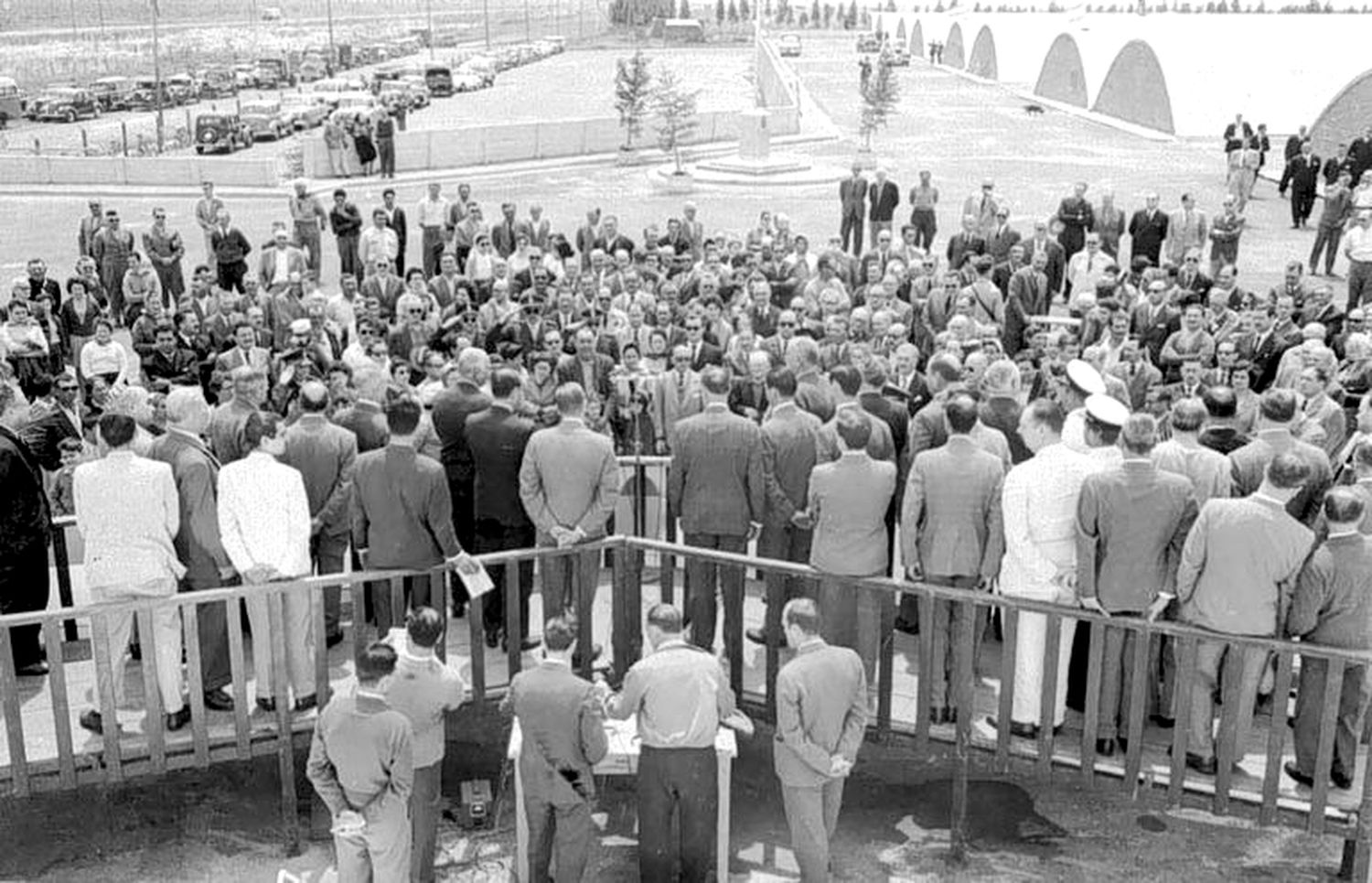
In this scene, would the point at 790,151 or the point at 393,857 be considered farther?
the point at 790,151

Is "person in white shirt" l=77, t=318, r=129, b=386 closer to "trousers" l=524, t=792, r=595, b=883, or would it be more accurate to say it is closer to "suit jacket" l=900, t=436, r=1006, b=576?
"trousers" l=524, t=792, r=595, b=883

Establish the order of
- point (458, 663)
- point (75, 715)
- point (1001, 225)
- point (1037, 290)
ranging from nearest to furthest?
point (75, 715) < point (458, 663) < point (1037, 290) < point (1001, 225)

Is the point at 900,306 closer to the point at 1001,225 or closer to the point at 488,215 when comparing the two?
the point at 1001,225

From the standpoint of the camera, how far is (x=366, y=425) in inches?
343

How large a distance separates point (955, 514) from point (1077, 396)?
1.79 meters

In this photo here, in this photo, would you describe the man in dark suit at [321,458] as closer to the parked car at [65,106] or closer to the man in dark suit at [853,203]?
the man in dark suit at [853,203]

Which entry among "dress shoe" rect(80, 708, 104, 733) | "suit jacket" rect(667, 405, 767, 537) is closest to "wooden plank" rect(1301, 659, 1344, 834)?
"suit jacket" rect(667, 405, 767, 537)

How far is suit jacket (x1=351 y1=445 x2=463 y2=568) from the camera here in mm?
7535

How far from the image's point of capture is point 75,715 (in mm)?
7594

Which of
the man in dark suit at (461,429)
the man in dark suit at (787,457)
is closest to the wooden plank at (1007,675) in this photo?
the man in dark suit at (787,457)

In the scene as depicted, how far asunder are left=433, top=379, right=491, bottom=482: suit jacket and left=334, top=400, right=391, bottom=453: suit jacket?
Answer: 1.16 ft

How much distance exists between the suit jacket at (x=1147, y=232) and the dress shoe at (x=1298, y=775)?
13.0m

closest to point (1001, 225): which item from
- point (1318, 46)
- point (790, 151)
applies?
point (790, 151)

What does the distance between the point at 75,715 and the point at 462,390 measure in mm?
3033
